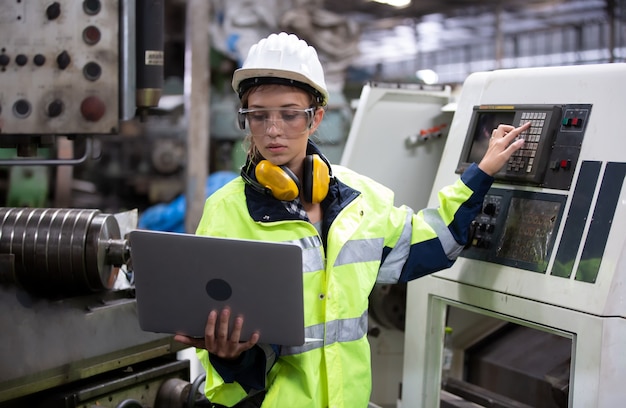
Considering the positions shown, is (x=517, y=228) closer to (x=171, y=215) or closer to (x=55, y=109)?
(x=55, y=109)

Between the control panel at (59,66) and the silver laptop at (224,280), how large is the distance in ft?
3.55

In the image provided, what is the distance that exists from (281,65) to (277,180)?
254 mm

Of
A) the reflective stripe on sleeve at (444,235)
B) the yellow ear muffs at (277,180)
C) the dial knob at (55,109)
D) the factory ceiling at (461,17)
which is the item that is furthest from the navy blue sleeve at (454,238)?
the factory ceiling at (461,17)

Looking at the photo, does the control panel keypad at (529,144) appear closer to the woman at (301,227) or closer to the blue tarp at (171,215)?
the woman at (301,227)

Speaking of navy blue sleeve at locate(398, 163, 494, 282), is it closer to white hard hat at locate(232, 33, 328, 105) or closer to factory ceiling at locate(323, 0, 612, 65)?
white hard hat at locate(232, 33, 328, 105)

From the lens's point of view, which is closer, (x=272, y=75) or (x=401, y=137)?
(x=272, y=75)

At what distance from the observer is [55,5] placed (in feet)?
7.41

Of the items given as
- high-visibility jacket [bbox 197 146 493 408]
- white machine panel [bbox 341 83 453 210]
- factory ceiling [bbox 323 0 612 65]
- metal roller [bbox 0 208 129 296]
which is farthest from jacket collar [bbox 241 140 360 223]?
factory ceiling [bbox 323 0 612 65]

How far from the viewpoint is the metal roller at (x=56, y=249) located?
1844 mm

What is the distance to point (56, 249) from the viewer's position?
1.84 m

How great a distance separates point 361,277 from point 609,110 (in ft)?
2.27

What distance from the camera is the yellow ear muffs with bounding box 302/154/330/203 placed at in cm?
155

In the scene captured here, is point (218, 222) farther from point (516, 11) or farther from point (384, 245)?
point (516, 11)

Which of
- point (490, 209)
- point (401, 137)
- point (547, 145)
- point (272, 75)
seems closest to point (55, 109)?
point (272, 75)
